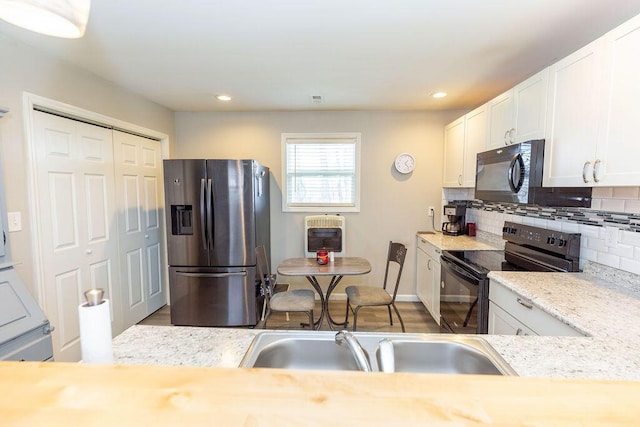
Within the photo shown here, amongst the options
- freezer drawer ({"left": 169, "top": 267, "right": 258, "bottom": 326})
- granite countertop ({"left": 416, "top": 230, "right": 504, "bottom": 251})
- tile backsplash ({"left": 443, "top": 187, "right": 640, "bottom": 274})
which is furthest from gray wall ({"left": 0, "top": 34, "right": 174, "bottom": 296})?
tile backsplash ({"left": 443, "top": 187, "right": 640, "bottom": 274})

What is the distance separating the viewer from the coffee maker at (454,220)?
3391 mm

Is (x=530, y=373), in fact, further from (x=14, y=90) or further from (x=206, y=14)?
(x=14, y=90)

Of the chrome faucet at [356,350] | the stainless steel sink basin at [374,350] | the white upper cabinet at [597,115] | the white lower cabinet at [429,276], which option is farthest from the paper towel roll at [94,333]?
the white lower cabinet at [429,276]

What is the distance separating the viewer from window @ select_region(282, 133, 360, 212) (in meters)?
3.70

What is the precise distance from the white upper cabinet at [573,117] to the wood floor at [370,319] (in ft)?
6.04

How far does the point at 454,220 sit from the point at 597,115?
2.03m

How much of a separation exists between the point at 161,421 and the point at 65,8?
919 mm

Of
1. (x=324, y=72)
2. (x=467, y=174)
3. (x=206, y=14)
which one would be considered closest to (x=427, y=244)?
(x=467, y=174)

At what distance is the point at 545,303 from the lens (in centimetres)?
143

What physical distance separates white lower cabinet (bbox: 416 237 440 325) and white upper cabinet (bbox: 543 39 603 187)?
52.5 inches

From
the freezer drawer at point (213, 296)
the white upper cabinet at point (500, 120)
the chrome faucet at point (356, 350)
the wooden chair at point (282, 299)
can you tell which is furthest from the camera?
the freezer drawer at point (213, 296)

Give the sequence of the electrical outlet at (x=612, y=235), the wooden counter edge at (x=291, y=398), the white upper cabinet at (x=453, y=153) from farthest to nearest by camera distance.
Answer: the white upper cabinet at (x=453, y=153) → the electrical outlet at (x=612, y=235) → the wooden counter edge at (x=291, y=398)

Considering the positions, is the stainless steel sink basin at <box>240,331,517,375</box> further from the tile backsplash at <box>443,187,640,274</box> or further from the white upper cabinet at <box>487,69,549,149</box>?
the white upper cabinet at <box>487,69,549,149</box>

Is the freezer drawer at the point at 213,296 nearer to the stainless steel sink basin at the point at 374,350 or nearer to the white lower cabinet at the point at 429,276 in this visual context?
the white lower cabinet at the point at 429,276
